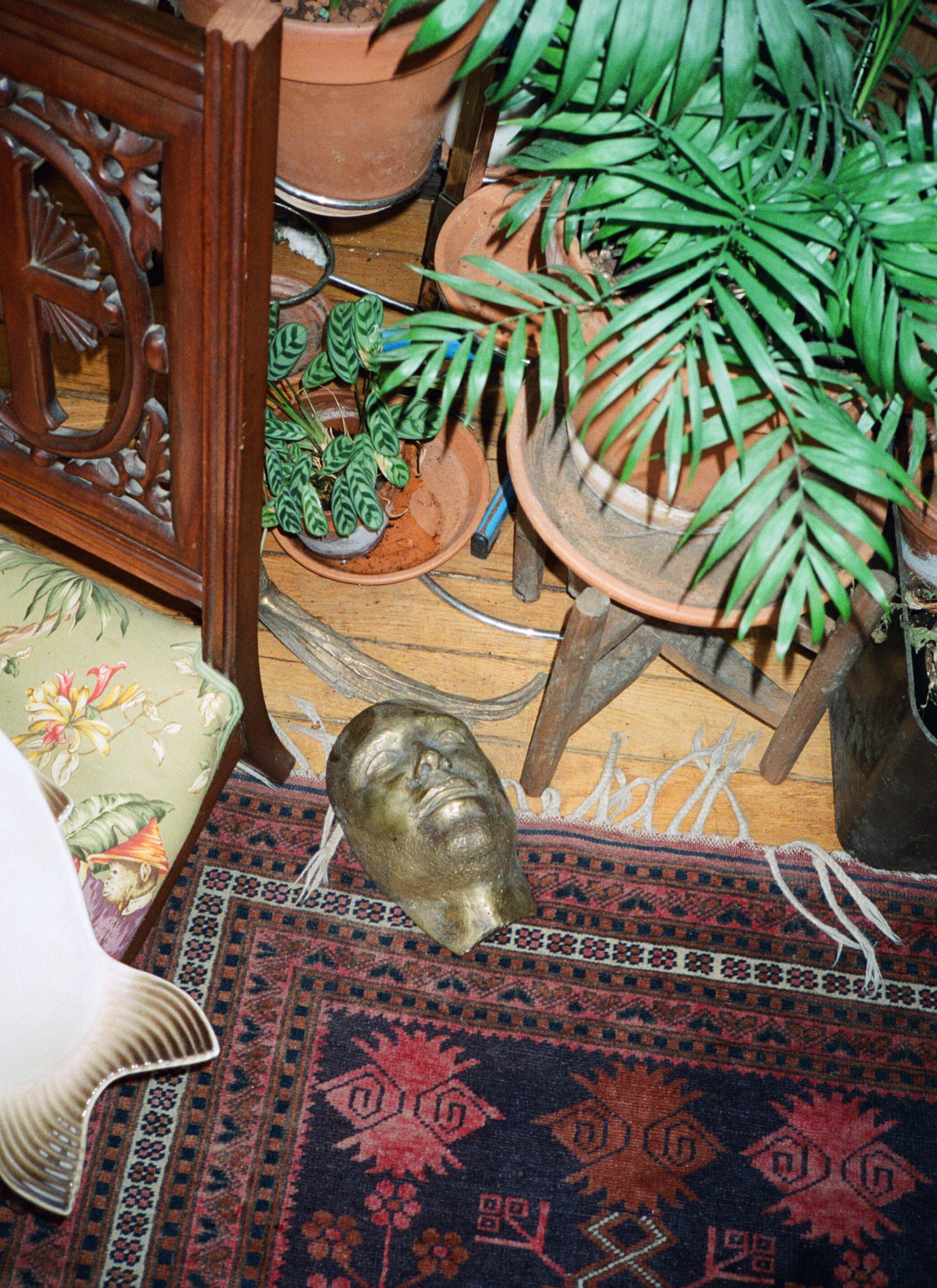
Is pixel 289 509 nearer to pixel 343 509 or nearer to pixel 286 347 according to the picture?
pixel 343 509

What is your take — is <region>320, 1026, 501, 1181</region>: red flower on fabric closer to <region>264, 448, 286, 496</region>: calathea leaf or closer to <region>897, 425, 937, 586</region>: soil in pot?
<region>264, 448, 286, 496</region>: calathea leaf

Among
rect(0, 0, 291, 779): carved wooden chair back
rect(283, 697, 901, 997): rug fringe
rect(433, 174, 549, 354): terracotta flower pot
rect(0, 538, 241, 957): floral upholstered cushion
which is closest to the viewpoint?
rect(0, 0, 291, 779): carved wooden chair back

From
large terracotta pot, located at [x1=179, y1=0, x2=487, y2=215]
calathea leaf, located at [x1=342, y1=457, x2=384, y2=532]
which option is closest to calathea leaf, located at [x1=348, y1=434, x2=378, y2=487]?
calathea leaf, located at [x1=342, y1=457, x2=384, y2=532]

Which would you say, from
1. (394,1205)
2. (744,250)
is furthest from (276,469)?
(394,1205)

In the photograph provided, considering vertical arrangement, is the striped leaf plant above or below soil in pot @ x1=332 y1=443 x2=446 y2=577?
above

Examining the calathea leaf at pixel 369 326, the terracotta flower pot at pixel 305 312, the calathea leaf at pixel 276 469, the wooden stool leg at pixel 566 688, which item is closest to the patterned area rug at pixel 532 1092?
the wooden stool leg at pixel 566 688

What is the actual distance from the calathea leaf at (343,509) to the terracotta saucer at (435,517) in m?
→ 0.20

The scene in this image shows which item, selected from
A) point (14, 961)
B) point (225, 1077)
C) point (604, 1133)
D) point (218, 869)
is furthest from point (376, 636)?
point (14, 961)

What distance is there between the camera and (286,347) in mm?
1522

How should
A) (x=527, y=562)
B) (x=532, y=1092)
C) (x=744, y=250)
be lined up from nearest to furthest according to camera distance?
(x=744, y=250) < (x=532, y=1092) < (x=527, y=562)

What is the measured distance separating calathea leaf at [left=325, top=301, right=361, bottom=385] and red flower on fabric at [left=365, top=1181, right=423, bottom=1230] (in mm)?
1186

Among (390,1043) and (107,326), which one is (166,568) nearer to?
(107,326)

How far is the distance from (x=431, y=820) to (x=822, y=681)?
59 centimetres

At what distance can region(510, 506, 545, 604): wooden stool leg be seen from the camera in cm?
180
